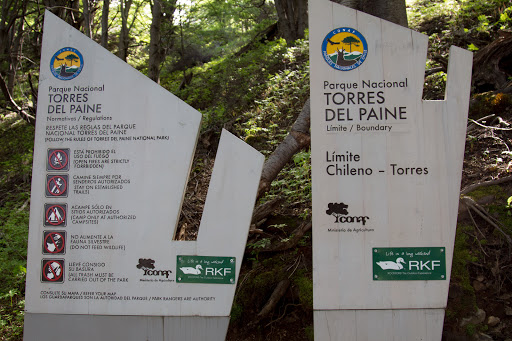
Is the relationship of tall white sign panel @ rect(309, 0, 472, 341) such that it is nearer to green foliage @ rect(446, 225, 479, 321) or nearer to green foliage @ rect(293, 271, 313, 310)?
green foliage @ rect(446, 225, 479, 321)

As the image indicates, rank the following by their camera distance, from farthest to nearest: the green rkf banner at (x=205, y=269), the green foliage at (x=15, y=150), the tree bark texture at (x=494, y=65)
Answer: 1. the green foliage at (x=15, y=150)
2. the tree bark texture at (x=494, y=65)
3. the green rkf banner at (x=205, y=269)

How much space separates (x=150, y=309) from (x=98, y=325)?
0.54 metres

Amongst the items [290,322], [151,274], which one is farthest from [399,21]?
[151,274]

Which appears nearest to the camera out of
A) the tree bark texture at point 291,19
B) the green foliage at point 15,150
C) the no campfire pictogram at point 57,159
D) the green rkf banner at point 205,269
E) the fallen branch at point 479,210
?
the green rkf banner at point 205,269

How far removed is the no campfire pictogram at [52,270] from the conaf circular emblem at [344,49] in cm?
326

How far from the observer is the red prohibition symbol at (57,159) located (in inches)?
175

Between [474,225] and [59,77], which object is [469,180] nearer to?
[474,225]

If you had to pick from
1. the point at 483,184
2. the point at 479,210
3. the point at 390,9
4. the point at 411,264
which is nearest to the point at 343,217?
the point at 411,264

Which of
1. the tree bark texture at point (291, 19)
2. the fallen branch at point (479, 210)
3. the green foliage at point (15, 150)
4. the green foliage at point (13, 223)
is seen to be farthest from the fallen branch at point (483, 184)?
the green foliage at point (15, 150)

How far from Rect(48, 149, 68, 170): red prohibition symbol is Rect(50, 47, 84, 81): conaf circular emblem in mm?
766

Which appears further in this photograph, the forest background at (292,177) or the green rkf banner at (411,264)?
the forest background at (292,177)

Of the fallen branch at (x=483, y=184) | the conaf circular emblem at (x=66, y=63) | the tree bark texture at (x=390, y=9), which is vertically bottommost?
the fallen branch at (x=483, y=184)

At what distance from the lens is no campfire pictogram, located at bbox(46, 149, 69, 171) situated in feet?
14.6

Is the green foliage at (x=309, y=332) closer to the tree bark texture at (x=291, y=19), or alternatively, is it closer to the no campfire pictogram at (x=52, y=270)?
the no campfire pictogram at (x=52, y=270)
